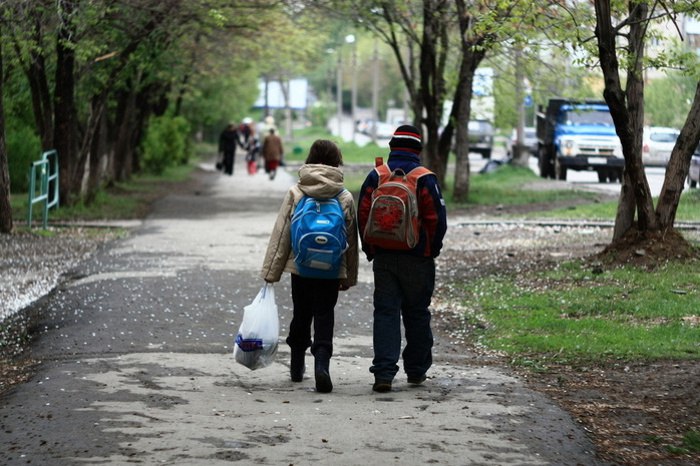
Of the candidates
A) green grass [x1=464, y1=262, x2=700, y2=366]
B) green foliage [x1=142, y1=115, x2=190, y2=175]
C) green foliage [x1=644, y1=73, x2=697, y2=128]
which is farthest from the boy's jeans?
green foliage [x1=142, y1=115, x2=190, y2=175]

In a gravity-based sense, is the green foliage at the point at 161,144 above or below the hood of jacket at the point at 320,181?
below

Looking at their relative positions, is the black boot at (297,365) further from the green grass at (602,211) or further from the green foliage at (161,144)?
the green foliage at (161,144)

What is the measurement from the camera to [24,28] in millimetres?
18766

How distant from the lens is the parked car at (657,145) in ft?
130

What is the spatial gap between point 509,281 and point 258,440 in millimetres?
8169

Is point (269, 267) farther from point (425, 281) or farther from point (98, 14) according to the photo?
point (98, 14)

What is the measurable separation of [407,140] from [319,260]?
96 centimetres

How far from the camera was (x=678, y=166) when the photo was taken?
1412cm

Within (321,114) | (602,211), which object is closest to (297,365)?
(602,211)

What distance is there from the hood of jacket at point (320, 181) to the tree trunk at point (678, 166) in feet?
22.1

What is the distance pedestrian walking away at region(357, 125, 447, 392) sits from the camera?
8.27 m

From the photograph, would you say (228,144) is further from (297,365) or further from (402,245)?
(402,245)

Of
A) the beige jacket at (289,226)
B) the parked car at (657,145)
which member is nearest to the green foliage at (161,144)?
the parked car at (657,145)

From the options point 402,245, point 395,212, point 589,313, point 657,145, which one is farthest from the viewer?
point 657,145
